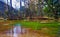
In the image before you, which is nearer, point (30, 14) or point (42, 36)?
point (42, 36)

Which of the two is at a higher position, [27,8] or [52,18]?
[27,8]

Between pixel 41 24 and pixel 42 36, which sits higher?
pixel 41 24

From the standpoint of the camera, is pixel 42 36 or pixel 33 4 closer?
pixel 42 36

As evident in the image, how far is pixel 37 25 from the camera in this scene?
5.74ft

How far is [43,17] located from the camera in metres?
1.81

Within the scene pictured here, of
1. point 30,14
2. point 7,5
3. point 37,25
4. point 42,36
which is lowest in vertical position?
point 42,36

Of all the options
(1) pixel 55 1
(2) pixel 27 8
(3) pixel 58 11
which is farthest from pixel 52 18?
(2) pixel 27 8

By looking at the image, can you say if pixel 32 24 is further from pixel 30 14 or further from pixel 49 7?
pixel 49 7

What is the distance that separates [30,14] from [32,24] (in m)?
0.16

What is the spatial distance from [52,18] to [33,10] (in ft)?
0.93

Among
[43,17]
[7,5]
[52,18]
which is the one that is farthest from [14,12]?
[52,18]

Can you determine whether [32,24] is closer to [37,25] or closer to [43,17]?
[37,25]

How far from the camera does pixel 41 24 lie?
1771mm

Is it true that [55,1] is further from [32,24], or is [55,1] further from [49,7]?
[32,24]
